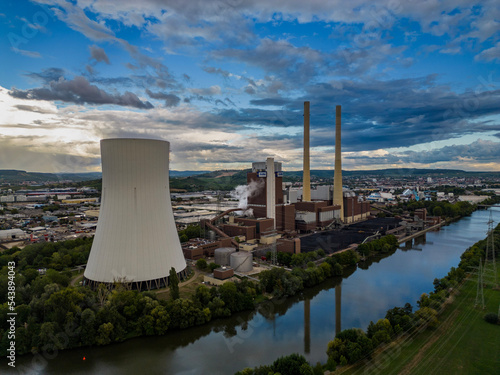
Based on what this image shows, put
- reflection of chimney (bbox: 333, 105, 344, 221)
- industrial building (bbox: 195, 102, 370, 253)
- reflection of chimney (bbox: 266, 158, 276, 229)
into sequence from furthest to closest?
reflection of chimney (bbox: 333, 105, 344, 221), reflection of chimney (bbox: 266, 158, 276, 229), industrial building (bbox: 195, 102, 370, 253)

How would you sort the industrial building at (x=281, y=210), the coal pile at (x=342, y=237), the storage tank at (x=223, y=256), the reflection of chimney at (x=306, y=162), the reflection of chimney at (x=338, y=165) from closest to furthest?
the storage tank at (x=223, y=256) < the coal pile at (x=342, y=237) < the industrial building at (x=281, y=210) < the reflection of chimney at (x=306, y=162) < the reflection of chimney at (x=338, y=165)

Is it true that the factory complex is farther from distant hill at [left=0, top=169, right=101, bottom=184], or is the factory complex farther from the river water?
distant hill at [left=0, top=169, right=101, bottom=184]

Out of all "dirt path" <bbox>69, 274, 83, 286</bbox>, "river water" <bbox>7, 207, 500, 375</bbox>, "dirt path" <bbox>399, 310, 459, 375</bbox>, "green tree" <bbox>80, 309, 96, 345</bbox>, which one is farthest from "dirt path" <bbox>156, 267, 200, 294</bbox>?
"dirt path" <bbox>399, 310, 459, 375</bbox>

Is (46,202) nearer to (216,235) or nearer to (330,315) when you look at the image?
(216,235)

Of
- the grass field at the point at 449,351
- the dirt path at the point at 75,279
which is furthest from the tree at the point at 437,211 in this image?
the dirt path at the point at 75,279

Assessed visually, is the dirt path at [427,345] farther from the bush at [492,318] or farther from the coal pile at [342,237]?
the coal pile at [342,237]

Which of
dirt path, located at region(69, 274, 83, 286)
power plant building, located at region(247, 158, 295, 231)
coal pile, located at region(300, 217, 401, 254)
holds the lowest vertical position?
dirt path, located at region(69, 274, 83, 286)
